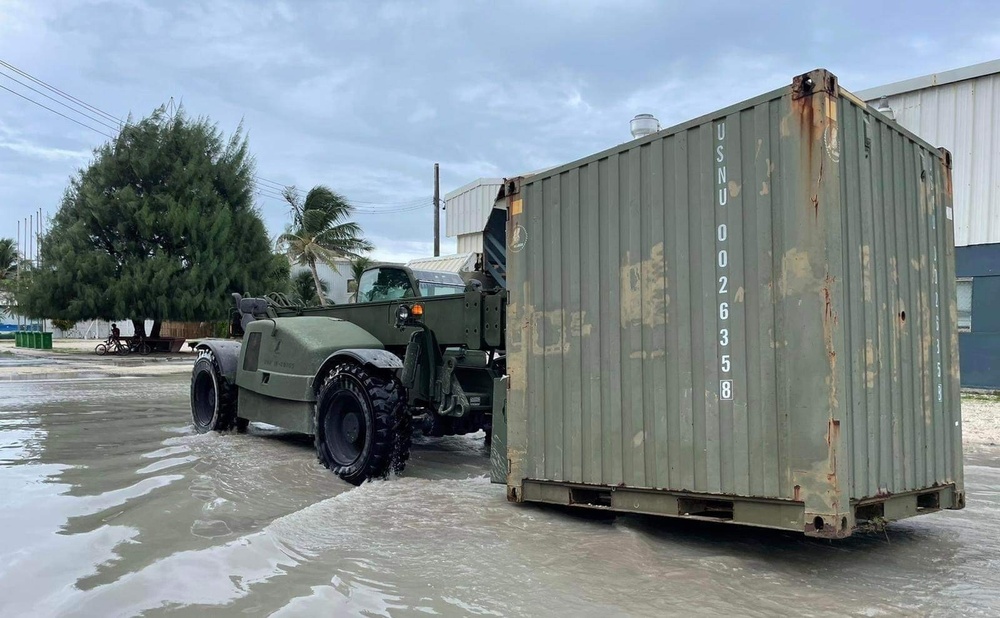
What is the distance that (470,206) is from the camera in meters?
27.7

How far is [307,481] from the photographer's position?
22.0ft

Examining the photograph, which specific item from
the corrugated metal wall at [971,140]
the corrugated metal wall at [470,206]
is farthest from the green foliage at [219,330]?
the corrugated metal wall at [971,140]

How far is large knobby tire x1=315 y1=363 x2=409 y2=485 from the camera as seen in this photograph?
650 centimetres

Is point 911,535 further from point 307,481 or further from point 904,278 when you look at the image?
point 307,481

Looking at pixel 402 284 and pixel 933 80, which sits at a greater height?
pixel 933 80

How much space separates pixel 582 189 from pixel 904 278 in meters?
2.13

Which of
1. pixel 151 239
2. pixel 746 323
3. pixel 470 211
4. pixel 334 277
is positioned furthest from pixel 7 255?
pixel 746 323

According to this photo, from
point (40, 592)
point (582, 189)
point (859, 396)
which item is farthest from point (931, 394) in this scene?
point (40, 592)

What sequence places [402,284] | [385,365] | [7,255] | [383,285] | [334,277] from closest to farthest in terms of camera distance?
[385,365]
[402,284]
[383,285]
[334,277]
[7,255]

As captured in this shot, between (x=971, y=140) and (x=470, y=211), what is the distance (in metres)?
16.5

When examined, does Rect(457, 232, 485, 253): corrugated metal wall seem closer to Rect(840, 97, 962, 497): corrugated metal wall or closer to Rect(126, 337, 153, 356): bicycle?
Rect(126, 337, 153, 356): bicycle

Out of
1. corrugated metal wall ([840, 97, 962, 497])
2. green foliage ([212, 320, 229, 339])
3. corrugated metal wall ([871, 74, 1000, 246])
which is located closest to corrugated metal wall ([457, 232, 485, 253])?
corrugated metal wall ([871, 74, 1000, 246])

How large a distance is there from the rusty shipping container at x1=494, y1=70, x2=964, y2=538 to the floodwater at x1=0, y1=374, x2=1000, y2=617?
30 centimetres

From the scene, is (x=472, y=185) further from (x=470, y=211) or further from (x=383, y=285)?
(x=383, y=285)
